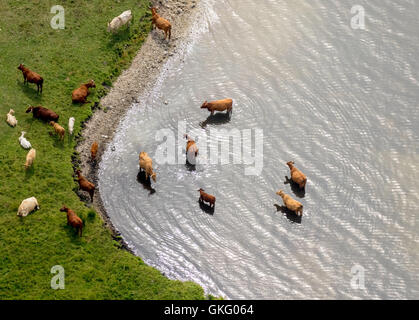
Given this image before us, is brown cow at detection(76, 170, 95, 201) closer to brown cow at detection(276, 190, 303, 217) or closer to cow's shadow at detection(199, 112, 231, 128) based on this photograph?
cow's shadow at detection(199, 112, 231, 128)

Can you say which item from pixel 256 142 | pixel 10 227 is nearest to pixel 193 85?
pixel 256 142

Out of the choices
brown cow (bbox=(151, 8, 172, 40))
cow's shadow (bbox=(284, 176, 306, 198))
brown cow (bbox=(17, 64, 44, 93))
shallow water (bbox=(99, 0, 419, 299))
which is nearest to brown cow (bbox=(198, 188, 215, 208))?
shallow water (bbox=(99, 0, 419, 299))

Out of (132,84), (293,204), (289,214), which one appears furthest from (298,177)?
(132,84)

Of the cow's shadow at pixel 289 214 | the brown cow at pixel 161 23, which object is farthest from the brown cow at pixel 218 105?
the cow's shadow at pixel 289 214

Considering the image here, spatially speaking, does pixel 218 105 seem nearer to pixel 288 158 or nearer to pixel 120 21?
pixel 288 158

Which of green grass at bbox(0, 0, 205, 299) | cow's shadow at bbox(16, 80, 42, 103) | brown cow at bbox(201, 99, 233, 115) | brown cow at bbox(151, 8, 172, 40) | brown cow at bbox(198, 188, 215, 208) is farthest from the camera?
brown cow at bbox(151, 8, 172, 40)
